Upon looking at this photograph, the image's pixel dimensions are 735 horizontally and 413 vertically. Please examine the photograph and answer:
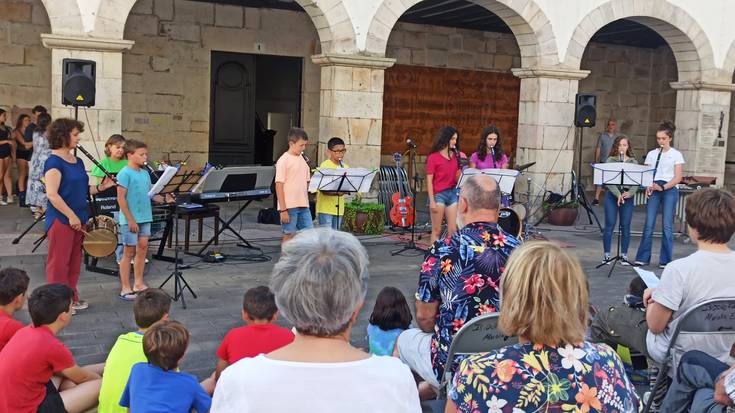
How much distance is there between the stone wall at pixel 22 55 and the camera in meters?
11.8

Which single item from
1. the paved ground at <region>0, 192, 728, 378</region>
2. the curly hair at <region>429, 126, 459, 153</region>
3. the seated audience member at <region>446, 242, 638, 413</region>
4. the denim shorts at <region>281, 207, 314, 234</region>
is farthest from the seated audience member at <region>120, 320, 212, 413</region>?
the curly hair at <region>429, 126, 459, 153</region>

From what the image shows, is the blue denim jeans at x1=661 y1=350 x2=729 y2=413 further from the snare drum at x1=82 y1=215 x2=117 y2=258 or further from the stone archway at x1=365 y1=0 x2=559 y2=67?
the stone archway at x1=365 y1=0 x2=559 y2=67

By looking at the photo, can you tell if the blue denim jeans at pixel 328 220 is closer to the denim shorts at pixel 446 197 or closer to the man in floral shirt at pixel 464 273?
the denim shorts at pixel 446 197

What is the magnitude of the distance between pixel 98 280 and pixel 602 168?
5163mm

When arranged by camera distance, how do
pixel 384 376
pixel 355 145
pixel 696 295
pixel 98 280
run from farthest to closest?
pixel 355 145 < pixel 98 280 < pixel 696 295 < pixel 384 376

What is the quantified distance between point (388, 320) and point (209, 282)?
3575 millimetres

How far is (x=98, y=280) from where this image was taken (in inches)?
281

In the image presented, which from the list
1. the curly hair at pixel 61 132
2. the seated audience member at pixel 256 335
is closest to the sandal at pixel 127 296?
the curly hair at pixel 61 132

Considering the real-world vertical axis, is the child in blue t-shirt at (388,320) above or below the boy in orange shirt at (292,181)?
below

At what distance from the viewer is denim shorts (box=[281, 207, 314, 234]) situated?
757 cm

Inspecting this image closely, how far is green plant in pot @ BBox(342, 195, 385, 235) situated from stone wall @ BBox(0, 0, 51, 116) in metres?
5.45

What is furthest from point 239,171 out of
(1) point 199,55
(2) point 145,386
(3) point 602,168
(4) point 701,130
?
(4) point 701,130

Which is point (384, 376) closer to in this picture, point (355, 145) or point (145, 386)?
point (145, 386)

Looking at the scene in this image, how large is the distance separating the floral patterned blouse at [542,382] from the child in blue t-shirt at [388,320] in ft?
5.26
